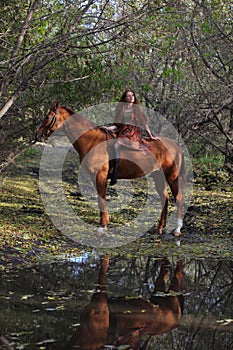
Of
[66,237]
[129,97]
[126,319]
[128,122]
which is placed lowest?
[126,319]

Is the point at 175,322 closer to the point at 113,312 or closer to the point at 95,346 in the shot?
the point at 113,312

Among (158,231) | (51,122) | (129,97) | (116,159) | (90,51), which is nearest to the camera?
(90,51)

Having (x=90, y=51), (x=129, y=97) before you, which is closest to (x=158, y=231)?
(x=129, y=97)

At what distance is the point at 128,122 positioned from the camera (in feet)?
38.1

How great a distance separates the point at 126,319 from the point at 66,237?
5.63m

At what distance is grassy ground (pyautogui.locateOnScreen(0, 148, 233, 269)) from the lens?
1014 centimetres

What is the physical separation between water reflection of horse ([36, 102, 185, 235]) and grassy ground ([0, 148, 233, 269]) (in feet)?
3.20

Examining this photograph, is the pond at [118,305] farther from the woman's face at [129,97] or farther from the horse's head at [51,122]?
the woman's face at [129,97]

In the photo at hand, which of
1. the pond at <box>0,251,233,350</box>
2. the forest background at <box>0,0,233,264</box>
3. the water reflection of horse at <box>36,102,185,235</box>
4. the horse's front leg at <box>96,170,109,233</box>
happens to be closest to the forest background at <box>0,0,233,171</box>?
Answer: the forest background at <box>0,0,233,264</box>

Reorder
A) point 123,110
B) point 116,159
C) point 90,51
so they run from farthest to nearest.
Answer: point 116,159 < point 123,110 < point 90,51

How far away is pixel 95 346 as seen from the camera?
17.0 feet

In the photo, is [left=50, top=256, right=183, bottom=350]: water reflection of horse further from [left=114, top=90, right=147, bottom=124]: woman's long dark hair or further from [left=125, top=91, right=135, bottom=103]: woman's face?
[left=125, top=91, right=135, bottom=103]: woman's face

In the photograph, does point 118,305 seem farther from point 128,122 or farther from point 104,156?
point 128,122

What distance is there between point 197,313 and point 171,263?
118 inches
